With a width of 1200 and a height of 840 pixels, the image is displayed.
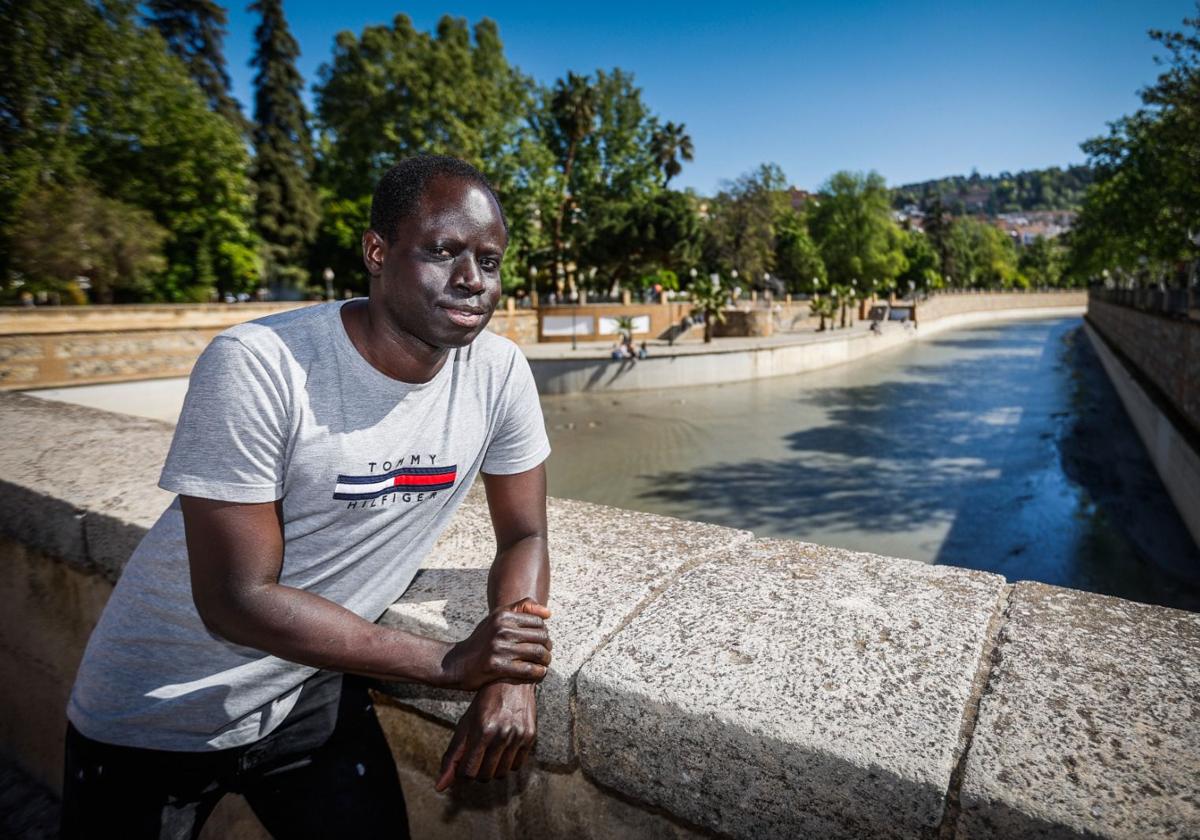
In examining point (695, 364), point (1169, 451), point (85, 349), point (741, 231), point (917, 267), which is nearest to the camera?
point (1169, 451)

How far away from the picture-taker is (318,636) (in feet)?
3.98

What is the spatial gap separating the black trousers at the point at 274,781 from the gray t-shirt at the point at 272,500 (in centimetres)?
5

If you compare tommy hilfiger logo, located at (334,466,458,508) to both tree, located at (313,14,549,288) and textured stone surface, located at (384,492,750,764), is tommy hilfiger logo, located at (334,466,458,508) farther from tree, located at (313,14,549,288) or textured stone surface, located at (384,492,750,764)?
tree, located at (313,14,549,288)

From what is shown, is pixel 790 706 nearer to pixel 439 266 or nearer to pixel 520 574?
pixel 520 574

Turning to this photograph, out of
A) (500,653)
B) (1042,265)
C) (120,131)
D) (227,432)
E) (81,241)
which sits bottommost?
(500,653)

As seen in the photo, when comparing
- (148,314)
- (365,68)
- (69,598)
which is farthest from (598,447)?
(365,68)

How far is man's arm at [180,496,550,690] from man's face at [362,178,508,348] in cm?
48

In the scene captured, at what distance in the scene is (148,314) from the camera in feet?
86.7

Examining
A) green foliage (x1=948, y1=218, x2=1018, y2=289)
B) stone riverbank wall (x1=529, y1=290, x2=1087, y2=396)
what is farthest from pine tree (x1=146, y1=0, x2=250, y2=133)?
green foliage (x1=948, y1=218, x2=1018, y2=289)

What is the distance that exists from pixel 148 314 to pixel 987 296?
3756 inches

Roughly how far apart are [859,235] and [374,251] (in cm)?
7485

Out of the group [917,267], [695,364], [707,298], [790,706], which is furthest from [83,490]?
[917,267]

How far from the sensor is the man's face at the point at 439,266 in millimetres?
1388

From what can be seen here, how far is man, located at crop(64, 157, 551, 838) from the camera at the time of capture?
1.20 m
